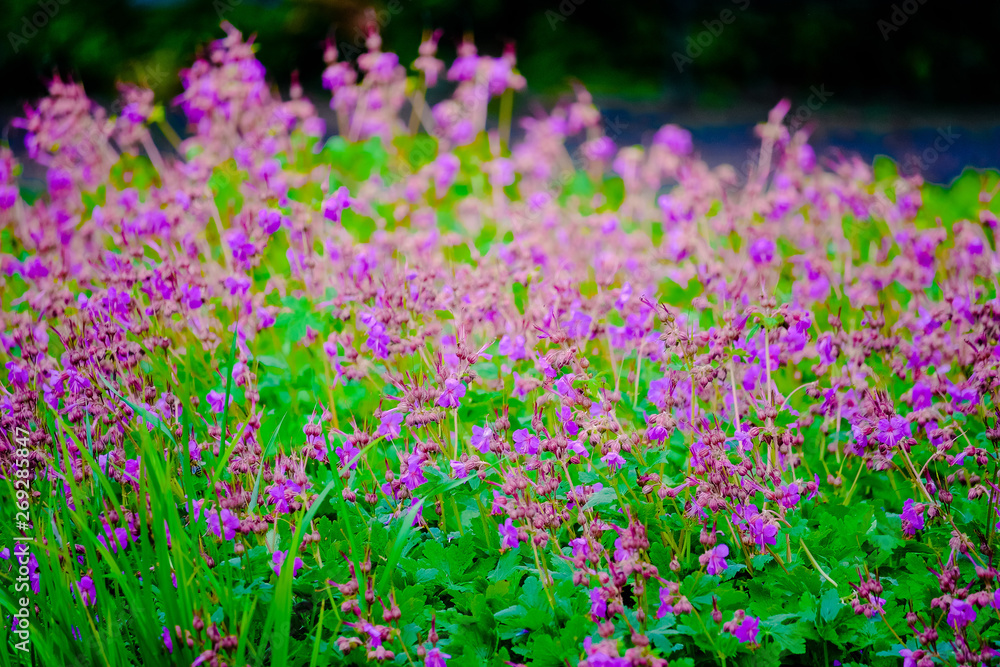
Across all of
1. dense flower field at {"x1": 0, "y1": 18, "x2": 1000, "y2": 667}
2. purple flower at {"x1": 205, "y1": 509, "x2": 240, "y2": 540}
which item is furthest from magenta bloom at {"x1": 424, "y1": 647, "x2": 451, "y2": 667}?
purple flower at {"x1": 205, "y1": 509, "x2": 240, "y2": 540}

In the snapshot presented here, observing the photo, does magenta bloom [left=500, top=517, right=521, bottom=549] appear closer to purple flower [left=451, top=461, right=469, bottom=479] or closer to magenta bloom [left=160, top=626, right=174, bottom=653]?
purple flower [left=451, top=461, right=469, bottom=479]

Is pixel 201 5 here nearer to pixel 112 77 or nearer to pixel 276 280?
pixel 112 77

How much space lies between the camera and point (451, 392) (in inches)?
80.8

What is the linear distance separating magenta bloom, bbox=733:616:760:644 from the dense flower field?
0.05 m

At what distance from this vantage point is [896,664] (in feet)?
6.20

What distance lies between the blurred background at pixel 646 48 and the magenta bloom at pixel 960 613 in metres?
7.73

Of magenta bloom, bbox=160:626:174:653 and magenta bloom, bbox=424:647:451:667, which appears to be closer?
magenta bloom, bbox=424:647:451:667

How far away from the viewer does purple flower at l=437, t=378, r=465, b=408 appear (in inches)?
80.3

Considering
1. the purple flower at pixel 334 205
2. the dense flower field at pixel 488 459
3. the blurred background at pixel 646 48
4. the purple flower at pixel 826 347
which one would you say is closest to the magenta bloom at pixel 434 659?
the dense flower field at pixel 488 459

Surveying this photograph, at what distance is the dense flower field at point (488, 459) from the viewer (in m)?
1.84

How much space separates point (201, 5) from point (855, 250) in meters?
10.0

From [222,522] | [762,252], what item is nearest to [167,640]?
[222,522]

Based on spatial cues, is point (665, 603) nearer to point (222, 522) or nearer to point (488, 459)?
point (488, 459)

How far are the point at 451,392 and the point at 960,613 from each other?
123cm
